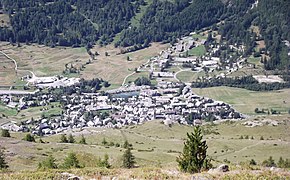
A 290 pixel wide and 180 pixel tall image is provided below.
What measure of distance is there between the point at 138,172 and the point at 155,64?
6490 inches

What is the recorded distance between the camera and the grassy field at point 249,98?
14050 centimetres

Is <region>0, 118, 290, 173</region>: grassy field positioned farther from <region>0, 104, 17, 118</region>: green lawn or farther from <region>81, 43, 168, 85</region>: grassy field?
<region>81, 43, 168, 85</region>: grassy field

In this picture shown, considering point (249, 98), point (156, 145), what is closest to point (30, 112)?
point (156, 145)

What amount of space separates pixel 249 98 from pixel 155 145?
6575 cm

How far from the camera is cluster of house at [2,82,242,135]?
420 ft

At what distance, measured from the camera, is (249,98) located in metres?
150

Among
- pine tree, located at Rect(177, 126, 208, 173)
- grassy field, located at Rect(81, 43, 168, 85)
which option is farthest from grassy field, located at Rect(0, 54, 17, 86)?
pine tree, located at Rect(177, 126, 208, 173)

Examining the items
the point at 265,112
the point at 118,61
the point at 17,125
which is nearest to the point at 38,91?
the point at 17,125

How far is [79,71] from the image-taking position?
184875mm

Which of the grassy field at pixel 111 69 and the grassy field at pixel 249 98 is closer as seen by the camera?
the grassy field at pixel 249 98

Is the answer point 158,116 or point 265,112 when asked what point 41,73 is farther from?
point 265,112

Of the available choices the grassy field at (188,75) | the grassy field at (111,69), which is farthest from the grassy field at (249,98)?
the grassy field at (111,69)

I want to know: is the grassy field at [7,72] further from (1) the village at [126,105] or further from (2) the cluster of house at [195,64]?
(2) the cluster of house at [195,64]

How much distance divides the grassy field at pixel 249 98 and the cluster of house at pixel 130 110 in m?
4.64
